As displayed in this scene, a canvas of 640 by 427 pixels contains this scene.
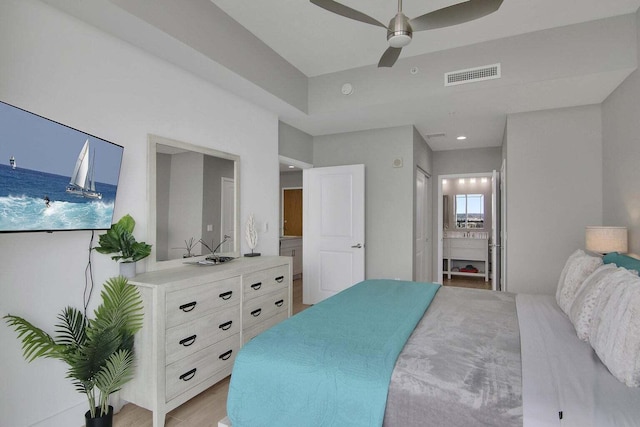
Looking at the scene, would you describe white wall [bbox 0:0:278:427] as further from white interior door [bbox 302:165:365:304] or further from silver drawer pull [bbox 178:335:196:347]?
white interior door [bbox 302:165:365:304]

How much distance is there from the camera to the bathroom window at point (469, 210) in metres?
6.84

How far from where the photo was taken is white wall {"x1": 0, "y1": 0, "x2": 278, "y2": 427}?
1.74m

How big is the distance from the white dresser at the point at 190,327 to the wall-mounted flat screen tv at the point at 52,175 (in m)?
0.57

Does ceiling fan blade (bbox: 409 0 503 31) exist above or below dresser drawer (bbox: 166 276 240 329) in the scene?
above

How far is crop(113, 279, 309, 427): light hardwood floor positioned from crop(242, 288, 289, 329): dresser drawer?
21.5 inches

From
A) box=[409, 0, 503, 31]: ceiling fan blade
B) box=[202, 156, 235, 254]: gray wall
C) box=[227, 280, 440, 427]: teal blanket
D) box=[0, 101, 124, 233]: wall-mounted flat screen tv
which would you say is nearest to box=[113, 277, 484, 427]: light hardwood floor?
box=[227, 280, 440, 427]: teal blanket

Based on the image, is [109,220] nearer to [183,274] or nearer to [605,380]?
[183,274]

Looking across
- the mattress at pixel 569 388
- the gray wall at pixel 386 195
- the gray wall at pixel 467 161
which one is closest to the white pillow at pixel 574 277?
the mattress at pixel 569 388

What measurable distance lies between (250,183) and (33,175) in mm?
2030

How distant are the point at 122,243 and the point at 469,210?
21.5 ft

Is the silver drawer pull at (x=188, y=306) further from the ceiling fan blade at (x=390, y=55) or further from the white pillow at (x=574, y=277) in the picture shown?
the white pillow at (x=574, y=277)

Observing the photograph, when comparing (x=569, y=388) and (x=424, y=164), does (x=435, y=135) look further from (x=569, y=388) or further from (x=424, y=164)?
(x=569, y=388)

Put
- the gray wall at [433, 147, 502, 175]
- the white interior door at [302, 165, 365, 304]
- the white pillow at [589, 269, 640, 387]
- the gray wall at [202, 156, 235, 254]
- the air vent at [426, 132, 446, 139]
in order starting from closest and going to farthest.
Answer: the white pillow at [589, 269, 640, 387]
the gray wall at [202, 156, 235, 254]
the white interior door at [302, 165, 365, 304]
the air vent at [426, 132, 446, 139]
the gray wall at [433, 147, 502, 175]

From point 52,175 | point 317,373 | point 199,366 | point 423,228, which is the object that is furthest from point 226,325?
point 423,228
